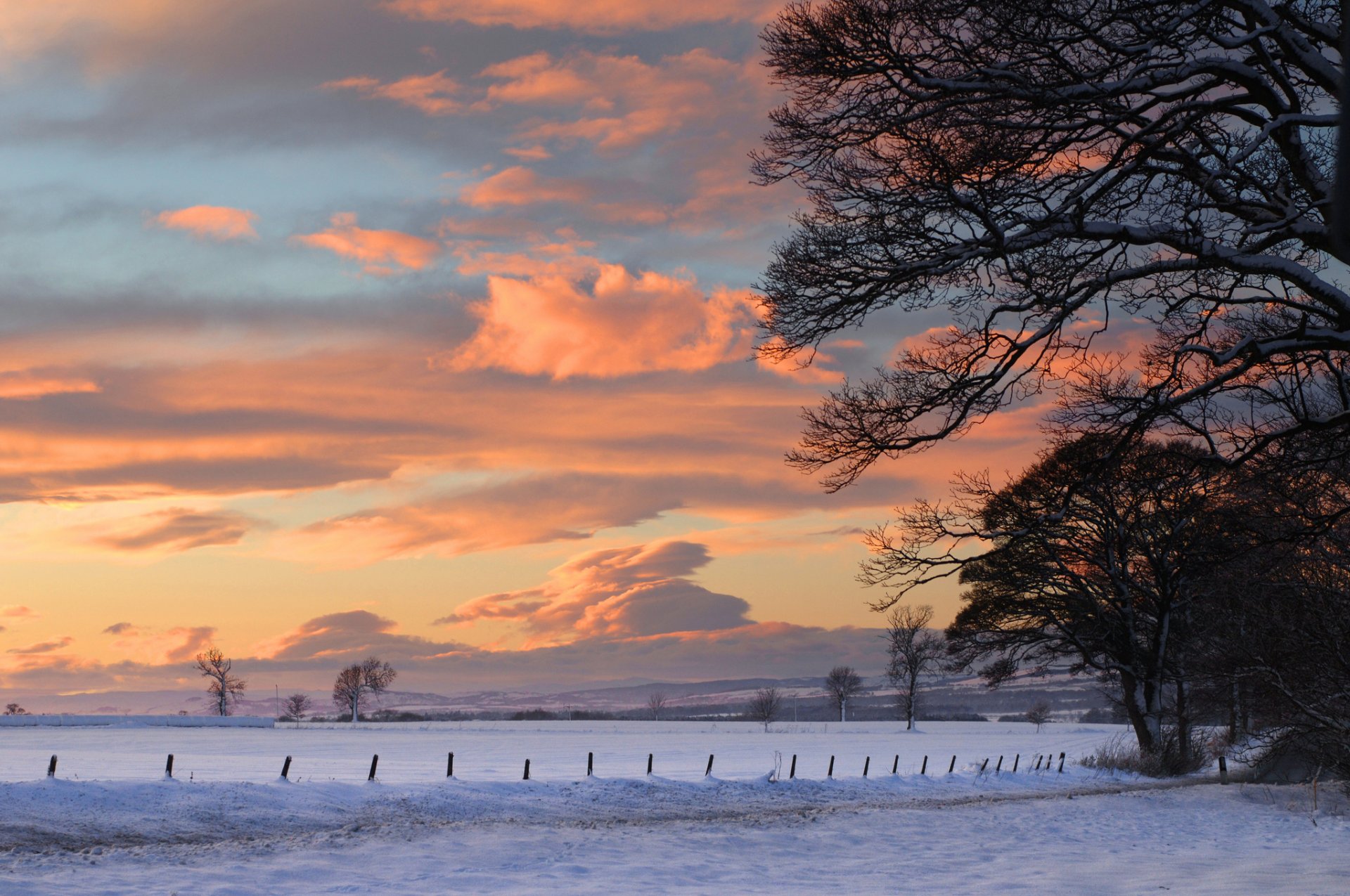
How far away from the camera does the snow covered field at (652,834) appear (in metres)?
16.4

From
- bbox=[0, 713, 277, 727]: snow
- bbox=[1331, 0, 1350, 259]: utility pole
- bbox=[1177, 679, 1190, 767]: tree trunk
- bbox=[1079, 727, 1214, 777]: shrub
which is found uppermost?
bbox=[1331, 0, 1350, 259]: utility pole

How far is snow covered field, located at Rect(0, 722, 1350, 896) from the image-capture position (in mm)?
16422

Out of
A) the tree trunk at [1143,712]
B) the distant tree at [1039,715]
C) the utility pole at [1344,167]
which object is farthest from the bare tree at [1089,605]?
the distant tree at [1039,715]

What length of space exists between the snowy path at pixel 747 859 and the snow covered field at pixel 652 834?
0.07 metres

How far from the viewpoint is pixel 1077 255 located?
11.2m

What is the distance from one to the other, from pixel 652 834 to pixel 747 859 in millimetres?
2663

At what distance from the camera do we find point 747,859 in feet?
63.6

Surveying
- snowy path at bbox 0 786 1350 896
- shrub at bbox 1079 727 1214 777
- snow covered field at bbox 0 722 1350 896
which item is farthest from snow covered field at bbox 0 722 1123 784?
snowy path at bbox 0 786 1350 896

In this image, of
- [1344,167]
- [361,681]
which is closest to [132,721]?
[361,681]

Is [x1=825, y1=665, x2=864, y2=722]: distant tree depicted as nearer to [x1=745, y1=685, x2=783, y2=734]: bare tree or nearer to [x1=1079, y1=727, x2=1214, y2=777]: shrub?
[x1=745, y1=685, x2=783, y2=734]: bare tree

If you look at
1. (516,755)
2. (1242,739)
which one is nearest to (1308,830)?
(1242,739)

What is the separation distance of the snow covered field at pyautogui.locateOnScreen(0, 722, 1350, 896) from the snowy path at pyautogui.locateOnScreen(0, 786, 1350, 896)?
0.24 feet

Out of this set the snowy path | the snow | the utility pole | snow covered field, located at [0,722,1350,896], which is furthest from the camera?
the snow

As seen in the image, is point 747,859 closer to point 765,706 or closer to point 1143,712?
point 1143,712
